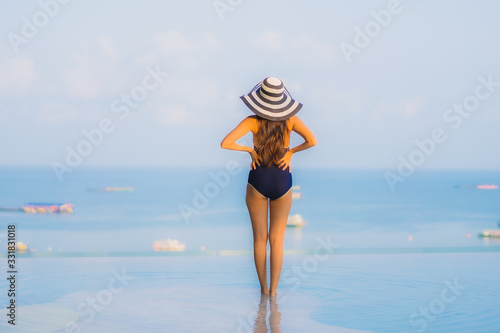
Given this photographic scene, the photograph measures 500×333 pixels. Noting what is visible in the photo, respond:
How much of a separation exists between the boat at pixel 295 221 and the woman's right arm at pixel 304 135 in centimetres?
1665

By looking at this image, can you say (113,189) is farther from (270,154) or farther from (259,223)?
(270,154)

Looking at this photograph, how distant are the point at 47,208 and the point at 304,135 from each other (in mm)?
24321

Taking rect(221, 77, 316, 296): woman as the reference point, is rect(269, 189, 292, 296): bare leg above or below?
below

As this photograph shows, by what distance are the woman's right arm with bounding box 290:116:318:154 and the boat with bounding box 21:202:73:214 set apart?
22.4 meters

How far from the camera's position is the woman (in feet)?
15.8

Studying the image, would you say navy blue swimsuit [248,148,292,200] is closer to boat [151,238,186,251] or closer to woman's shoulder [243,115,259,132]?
woman's shoulder [243,115,259,132]

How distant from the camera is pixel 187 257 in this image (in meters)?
7.00

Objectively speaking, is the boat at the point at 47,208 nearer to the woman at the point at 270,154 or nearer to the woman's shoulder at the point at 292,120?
the woman at the point at 270,154

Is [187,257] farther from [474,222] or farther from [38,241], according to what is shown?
[474,222]

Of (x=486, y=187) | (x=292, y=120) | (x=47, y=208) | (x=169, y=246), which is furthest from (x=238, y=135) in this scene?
(x=486, y=187)

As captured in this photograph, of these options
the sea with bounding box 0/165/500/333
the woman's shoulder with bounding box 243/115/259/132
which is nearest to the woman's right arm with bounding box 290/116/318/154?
the woman's shoulder with bounding box 243/115/259/132

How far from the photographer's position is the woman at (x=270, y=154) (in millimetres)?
4824

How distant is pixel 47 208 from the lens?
90.2 ft

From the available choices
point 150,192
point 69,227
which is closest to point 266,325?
point 69,227
